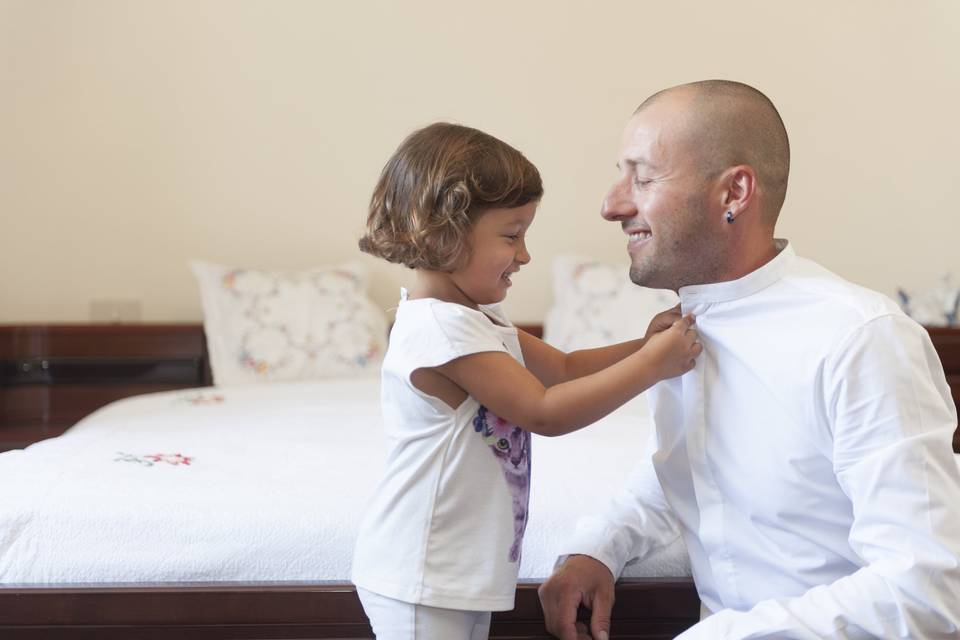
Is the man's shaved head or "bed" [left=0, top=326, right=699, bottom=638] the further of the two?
"bed" [left=0, top=326, right=699, bottom=638]

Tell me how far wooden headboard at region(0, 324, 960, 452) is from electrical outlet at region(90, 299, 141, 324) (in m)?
0.21

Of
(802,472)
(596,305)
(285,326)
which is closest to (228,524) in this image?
(802,472)

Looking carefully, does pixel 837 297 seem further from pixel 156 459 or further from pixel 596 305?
pixel 596 305

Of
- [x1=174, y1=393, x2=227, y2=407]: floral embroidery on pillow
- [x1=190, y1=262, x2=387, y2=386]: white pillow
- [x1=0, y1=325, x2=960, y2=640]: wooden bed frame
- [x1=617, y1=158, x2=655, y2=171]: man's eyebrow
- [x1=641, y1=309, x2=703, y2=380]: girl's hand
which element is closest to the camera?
[x1=641, y1=309, x2=703, y2=380]: girl's hand

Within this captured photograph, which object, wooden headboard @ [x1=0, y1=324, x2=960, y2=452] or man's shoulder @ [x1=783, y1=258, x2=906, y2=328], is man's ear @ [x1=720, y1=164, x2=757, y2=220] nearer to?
man's shoulder @ [x1=783, y1=258, x2=906, y2=328]

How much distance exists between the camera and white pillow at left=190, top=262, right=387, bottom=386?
3.31 metres

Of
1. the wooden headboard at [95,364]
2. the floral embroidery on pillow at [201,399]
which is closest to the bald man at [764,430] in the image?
the floral embroidery on pillow at [201,399]

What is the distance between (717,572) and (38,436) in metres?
2.36

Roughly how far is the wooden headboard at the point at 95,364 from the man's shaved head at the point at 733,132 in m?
2.29

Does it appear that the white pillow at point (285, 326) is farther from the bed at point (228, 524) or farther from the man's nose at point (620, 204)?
the man's nose at point (620, 204)

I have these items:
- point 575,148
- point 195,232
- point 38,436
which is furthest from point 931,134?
point 38,436

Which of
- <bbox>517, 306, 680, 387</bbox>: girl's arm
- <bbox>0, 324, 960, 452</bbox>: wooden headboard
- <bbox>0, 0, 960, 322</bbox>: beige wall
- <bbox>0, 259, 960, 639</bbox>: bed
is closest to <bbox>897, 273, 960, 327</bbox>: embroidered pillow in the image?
<bbox>0, 324, 960, 452</bbox>: wooden headboard

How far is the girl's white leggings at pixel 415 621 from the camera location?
1364mm

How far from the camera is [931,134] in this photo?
4.00 m
